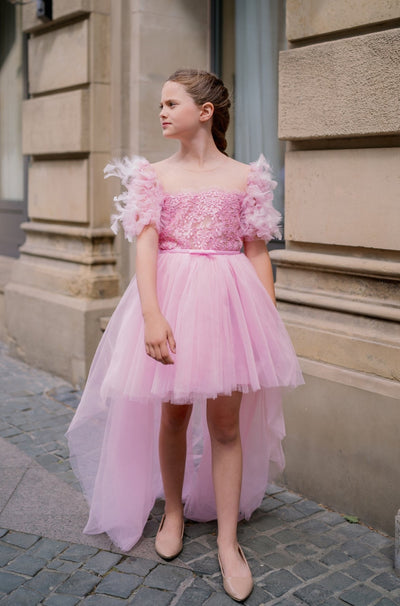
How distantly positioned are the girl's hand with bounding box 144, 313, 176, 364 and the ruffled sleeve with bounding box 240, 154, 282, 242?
0.59m

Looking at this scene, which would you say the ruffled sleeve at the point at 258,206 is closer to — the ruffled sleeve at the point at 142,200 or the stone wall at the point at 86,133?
the ruffled sleeve at the point at 142,200

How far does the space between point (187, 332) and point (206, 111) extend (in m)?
0.92

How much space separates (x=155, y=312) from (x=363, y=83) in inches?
64.6

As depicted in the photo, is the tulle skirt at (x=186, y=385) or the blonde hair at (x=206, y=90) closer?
the tulle skirt at (x=186, y=385)

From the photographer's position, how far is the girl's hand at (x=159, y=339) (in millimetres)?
2762

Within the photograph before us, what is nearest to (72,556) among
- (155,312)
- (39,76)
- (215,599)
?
(215,599)

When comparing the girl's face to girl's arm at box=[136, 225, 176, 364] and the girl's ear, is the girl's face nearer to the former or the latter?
the girl's ear

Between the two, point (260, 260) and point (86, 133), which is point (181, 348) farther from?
point (86, 133)

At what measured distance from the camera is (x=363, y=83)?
139 inches

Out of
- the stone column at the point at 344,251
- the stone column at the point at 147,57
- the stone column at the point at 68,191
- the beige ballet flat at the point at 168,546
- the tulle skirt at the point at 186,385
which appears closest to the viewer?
the tulle skirt at the point at 186,385

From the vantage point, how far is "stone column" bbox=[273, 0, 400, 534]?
3488 millimetres

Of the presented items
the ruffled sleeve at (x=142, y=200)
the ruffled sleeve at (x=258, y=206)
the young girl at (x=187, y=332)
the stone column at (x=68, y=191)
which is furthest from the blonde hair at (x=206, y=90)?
the stone column at (x=68, y=191)

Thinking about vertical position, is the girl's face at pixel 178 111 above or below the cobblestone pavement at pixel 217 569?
above

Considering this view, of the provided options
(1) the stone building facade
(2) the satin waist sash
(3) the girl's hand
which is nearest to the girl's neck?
(2) the satin waist sash
